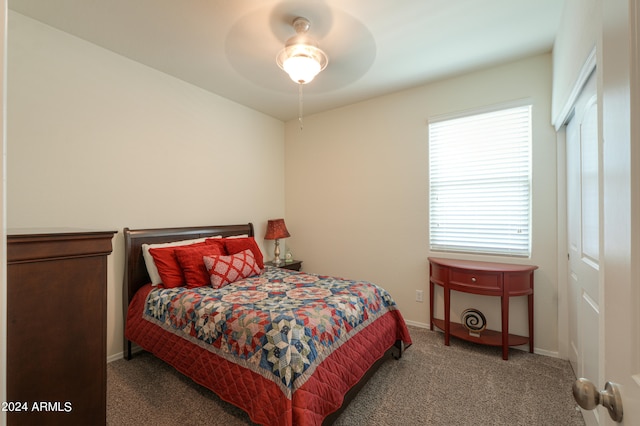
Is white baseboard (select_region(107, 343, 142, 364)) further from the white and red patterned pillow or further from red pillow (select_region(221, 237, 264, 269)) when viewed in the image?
red pillow (select_region(221, 237, 264, 269))

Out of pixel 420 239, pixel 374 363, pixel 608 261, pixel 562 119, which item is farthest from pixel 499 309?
pixel 608 261

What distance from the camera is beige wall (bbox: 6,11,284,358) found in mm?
1980

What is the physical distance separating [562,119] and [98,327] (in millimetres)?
3147

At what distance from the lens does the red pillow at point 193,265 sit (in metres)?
2.38

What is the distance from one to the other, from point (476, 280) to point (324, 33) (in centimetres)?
244

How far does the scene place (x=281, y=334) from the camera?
1.52 meters

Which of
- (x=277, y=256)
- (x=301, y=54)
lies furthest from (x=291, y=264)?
(x=301, y=54)

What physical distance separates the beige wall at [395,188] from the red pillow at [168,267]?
73.8 inches

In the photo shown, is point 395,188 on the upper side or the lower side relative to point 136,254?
upper

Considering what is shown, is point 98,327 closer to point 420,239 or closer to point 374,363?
point 374,363

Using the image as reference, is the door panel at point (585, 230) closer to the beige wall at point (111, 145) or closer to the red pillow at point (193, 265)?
the red pillow at point (193, 265)

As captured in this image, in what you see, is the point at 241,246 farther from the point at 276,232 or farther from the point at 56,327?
the point at 56,327

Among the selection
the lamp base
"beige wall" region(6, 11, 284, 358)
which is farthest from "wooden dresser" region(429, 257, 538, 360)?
"beige wall" region(6, 11, 284, 358)

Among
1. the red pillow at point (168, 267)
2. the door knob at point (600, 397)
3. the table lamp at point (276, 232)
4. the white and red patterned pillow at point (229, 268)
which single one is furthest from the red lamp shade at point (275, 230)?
the door knob at point (600, 397)
